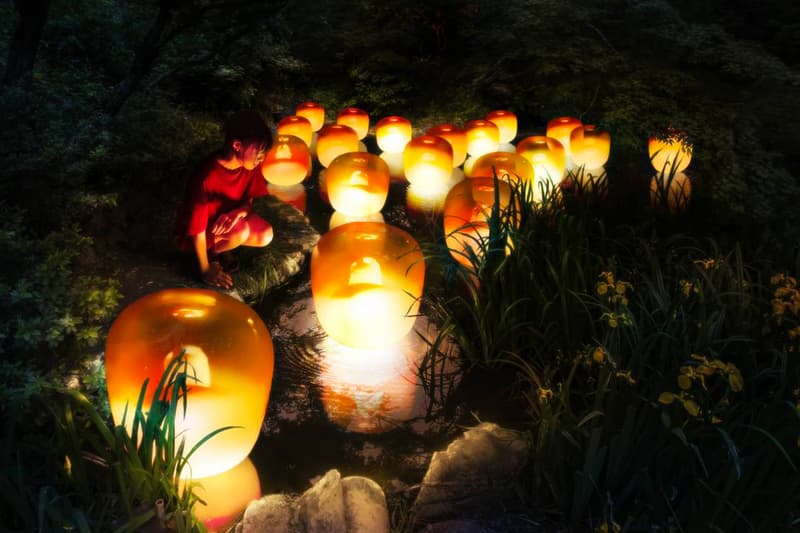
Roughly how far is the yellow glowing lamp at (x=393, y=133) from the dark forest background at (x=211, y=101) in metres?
1.50

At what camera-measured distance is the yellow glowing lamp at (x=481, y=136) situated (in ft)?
23.3

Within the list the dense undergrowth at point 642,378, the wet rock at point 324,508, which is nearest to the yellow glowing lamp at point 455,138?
the dense undergrowth at point 642,378

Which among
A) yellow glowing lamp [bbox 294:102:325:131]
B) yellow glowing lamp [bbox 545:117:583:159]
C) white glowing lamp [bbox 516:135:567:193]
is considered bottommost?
white glowing lamp [bbox 516:135:567:193]

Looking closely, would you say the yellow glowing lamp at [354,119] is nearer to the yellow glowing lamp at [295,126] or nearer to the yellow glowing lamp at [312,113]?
the yellow glowing lamp at [312,113]

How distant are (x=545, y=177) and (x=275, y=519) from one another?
4.71m

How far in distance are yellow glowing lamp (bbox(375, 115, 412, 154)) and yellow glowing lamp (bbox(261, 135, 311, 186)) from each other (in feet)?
5.37

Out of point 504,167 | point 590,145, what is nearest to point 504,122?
point 590,145

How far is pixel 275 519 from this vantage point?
2420 mm

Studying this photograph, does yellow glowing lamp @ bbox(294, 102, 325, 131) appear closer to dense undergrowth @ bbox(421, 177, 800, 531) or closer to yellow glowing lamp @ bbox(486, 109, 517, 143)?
yellow glowing lamp @ bbox(486, 109, 517, 143)

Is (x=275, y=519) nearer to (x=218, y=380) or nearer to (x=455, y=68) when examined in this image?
(x=218, y=380)

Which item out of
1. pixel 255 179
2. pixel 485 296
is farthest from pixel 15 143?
pixel 485 296

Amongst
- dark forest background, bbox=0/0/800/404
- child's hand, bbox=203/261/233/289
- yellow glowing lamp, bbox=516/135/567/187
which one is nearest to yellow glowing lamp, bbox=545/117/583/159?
dark forest background, bbox=0/0/800/404

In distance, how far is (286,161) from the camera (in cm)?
624

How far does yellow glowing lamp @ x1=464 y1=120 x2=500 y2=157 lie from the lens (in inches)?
280
